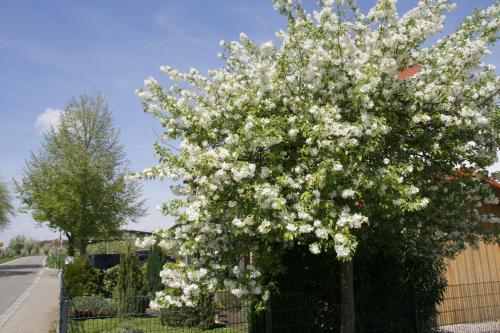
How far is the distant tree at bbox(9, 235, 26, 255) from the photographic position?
101 m

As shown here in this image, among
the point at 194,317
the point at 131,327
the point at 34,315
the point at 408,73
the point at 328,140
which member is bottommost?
the point at 34,315

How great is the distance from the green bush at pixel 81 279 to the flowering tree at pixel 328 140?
1136cm

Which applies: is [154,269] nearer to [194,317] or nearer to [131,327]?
[194,317]

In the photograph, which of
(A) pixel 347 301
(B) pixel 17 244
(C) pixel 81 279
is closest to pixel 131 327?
(A) pixel 347 301

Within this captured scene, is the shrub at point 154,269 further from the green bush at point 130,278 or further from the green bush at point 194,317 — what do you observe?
the green bush at point 194,317

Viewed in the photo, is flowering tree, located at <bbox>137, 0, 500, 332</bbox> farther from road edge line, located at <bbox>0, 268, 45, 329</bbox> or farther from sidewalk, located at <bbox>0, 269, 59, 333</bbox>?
road edge line, located at <bbox>0, 268, 45, 329</bbox>

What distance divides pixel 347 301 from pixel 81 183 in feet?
63.0

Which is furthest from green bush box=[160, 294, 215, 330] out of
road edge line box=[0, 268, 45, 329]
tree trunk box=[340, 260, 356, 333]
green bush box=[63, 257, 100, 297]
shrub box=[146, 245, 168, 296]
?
green bush box=[63, 257, 100, 297]

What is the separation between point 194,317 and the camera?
10.3m

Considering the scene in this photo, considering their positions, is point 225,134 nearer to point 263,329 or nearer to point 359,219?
point 359,219

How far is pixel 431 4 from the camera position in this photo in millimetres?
7473

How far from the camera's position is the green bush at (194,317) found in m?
9.20

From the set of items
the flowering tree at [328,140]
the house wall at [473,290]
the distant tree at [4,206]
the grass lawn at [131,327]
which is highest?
the distant tree at [4,206]

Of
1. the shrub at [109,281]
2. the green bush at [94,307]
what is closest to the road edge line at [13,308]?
the green bush at [94,307]
